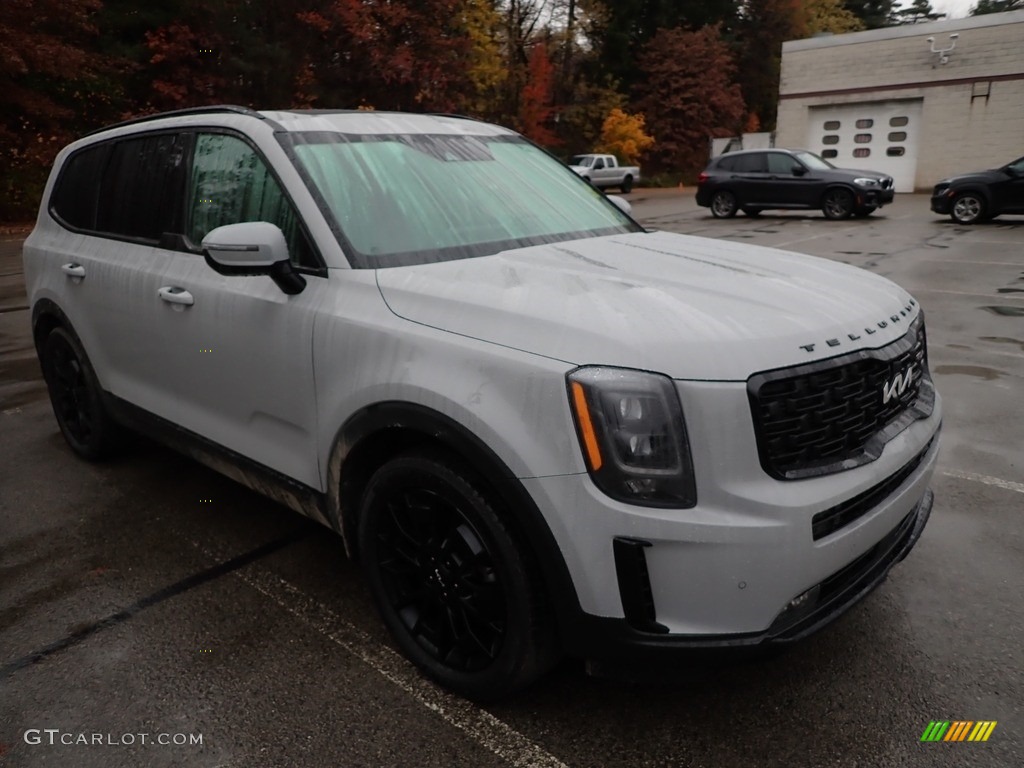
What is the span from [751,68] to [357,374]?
5323 centimetres

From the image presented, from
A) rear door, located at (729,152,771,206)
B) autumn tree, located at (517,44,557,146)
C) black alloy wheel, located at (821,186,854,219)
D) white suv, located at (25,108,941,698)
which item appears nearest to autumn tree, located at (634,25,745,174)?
autumn tree, located at (517,44,557,146)

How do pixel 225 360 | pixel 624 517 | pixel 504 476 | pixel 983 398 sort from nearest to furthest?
pixel 624 517 → pixel 504 476 → pixel 225 360 → pixel 983 398

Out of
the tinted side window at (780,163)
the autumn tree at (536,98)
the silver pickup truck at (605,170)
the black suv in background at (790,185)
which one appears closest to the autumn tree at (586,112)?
the autumn tree at (536,98)

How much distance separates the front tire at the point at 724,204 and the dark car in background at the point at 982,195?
14.5 ft

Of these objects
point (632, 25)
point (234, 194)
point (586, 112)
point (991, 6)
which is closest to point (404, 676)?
point (234, 194)

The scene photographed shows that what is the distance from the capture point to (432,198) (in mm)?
3072

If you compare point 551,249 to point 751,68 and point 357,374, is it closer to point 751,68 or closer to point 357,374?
point 357,374

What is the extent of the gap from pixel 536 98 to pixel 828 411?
40.0 meters

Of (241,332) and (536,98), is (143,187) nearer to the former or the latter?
(241,332)

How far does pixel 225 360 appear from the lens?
310 centimetres

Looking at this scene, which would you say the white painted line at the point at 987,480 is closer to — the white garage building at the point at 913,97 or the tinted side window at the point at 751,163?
the tinted side window at the point at 751,163

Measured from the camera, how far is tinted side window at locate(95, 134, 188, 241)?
3525 millimetres

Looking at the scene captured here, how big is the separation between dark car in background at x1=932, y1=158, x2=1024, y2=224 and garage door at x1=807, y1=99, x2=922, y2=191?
11.4 meters

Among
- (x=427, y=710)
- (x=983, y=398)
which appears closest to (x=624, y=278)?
(x=427, y=710)
